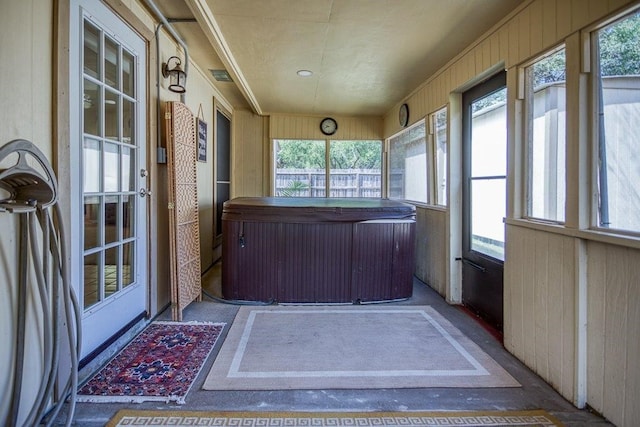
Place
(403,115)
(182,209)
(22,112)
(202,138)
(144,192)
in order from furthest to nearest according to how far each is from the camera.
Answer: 1. (403,115)
2. (202,138)
3. (182,209)
4. (144,192)
5. (22,112)

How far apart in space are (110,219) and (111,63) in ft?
3.16

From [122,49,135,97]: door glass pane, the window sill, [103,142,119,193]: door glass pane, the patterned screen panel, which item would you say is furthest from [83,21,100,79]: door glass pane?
the window sill

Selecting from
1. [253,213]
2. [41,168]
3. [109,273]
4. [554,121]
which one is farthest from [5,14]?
[554,121]

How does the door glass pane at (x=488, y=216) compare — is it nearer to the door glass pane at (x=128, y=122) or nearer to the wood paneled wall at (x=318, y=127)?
the door glass pane at (x=128, y=122)

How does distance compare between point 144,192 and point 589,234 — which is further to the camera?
point 144,192

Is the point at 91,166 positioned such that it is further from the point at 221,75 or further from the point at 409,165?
the point at 409,165

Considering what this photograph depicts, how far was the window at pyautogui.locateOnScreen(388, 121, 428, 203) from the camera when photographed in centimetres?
425

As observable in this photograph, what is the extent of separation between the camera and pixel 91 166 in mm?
2057

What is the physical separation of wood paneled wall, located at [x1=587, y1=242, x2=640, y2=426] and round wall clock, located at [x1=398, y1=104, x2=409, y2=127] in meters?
3.16

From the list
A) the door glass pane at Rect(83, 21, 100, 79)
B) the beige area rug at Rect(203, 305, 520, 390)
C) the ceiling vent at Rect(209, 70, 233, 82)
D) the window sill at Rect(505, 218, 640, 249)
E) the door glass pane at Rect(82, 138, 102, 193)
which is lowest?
the beige area rug at Rect(203, 305, 520, 390)

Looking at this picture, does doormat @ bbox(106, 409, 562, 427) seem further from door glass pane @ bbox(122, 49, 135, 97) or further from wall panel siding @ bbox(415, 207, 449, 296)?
door glass pane @ bbox(122, 49, 135, 97)

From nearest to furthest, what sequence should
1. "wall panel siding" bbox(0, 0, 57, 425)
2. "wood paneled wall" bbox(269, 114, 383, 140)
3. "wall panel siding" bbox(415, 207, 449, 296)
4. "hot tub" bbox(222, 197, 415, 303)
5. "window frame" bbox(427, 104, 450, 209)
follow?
"wall panel siding" bbox(0, 0, 57, 425) → "hot tub" bbox(222, 197, 415, 303) → "wall panel siding" bbox(415, 207, 449, 296) → "window frame" bbox(427, 104, 450, 209) → "wood paneled wall" bbox(269, 114, 383, 140)

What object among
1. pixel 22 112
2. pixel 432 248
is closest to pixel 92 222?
pixel 22 112

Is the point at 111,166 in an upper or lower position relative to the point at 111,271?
upper
